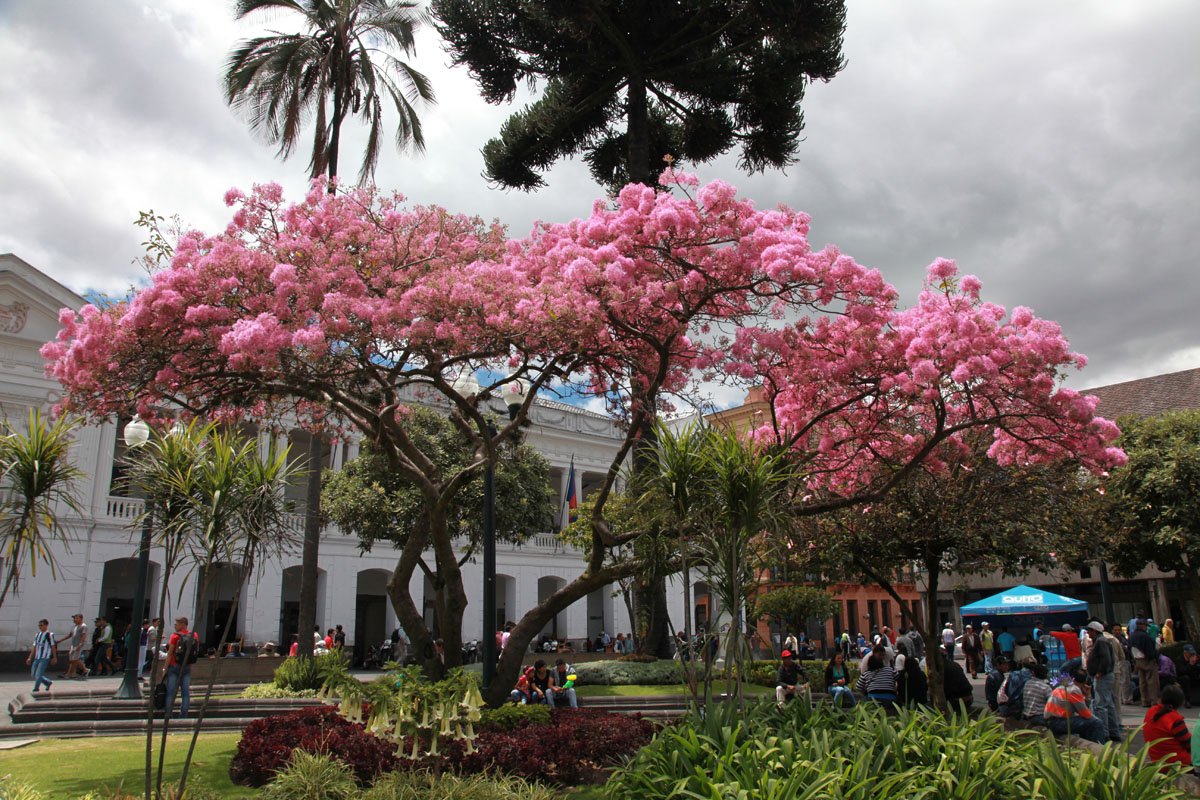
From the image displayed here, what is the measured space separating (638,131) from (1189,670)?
15.0 meters

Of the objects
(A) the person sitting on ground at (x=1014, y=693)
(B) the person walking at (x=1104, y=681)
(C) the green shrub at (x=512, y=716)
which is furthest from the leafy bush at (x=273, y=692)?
(B) the person walking at (x=1104, y=681)

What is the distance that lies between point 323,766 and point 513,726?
2.26m

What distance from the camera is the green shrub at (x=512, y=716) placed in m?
8.42

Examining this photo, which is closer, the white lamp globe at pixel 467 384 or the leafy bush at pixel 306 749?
the leafy bush at pixel 306 749

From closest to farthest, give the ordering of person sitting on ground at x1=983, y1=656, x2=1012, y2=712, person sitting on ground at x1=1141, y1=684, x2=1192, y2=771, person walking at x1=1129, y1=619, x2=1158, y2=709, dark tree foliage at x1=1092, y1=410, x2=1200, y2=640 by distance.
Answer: person sitting on ground at x1=1141, y1=684, x2=1192, y2=771
person sitting on ground at x1=983, y1=656, x2=1012, y2=712
person walking at x1=1129, y1=619, x2=1158, y2=709
dark tree foliage at x1=1092, y1=410, x2=1200, y2=640

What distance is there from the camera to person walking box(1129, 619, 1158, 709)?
1321cm

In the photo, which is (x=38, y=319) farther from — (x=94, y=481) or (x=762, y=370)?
(x=762, y=370)

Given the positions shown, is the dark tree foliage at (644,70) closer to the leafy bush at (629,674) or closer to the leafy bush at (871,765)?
the leafy bush at (629,674)

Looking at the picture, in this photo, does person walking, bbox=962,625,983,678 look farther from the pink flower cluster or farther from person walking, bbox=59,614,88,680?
person walking, bbox=59,614,88,680

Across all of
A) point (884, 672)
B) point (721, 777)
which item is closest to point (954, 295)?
point (884, 672)

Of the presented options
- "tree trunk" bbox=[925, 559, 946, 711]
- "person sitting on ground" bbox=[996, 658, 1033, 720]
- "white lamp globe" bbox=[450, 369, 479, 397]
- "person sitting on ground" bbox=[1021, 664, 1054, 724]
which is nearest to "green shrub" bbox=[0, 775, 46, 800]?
"white lamp globe" bbox=[450, 369, 479, 397]

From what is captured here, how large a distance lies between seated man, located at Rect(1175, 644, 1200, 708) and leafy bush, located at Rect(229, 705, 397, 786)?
1578 centimetres

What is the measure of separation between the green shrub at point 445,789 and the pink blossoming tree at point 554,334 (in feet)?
9.13

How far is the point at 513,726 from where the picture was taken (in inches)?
334
